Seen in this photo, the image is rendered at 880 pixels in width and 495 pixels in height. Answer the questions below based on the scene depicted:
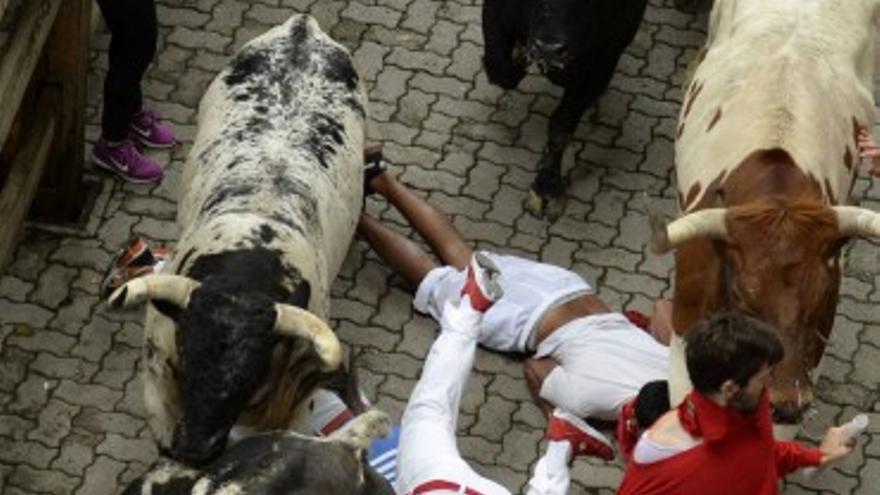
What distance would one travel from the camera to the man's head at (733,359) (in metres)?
6.03

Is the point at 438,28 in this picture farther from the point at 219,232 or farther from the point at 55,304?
the point at 219,232

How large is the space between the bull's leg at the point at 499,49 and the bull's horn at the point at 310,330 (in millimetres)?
3155

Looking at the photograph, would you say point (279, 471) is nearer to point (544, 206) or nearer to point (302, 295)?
point (302, 295)

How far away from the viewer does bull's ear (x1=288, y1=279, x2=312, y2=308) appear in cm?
659

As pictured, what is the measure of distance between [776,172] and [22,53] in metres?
3.09

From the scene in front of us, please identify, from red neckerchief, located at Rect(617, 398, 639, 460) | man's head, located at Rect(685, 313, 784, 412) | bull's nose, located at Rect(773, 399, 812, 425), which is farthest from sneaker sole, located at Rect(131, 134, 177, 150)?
man's head, located at Rect(685, 313, 784, 412)

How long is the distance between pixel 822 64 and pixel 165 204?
10.2ft

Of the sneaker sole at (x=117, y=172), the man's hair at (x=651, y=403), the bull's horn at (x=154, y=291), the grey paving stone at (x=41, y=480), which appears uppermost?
the bull's horn at (x=154, y=291)

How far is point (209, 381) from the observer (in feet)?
20.2

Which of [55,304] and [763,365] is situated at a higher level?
[763,365]

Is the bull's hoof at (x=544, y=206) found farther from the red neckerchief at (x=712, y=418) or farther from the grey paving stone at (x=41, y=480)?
the red neckerchief at (x=712, y=418)

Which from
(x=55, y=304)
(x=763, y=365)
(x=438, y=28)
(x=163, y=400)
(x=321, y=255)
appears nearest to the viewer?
(x=763, y=365)

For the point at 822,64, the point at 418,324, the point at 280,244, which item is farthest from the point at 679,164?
the point at 280,244

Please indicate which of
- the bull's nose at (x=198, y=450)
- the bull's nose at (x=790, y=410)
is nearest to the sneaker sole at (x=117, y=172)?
the bull's nose at (x=198, y=450)
